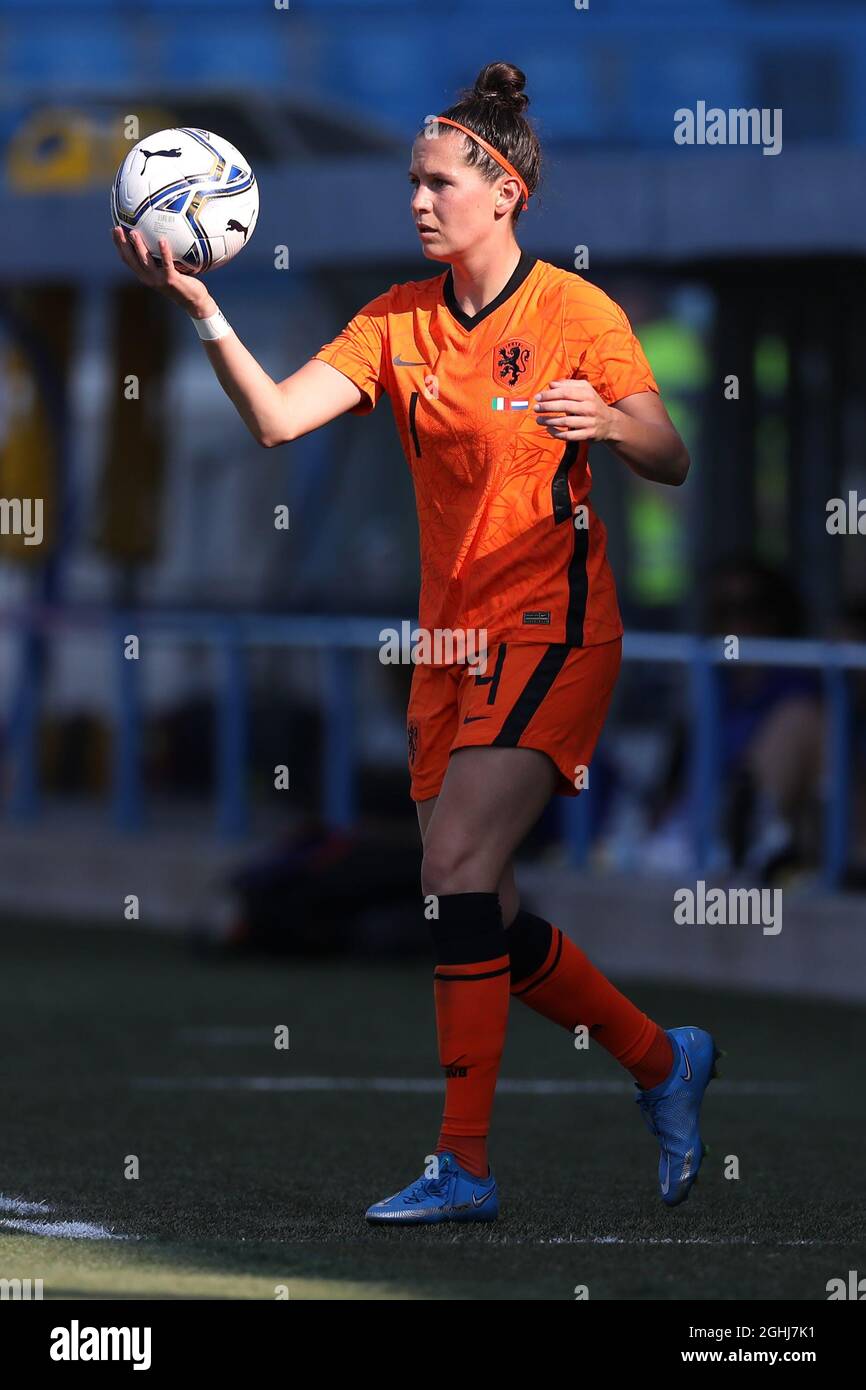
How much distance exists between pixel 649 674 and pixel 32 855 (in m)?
3.01

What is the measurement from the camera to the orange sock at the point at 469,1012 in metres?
4.95

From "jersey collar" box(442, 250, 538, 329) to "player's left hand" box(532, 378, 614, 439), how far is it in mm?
493

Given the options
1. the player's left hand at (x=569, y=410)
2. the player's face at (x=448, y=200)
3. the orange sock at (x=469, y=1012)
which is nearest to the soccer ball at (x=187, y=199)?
the player's face at (x=448, y=200)

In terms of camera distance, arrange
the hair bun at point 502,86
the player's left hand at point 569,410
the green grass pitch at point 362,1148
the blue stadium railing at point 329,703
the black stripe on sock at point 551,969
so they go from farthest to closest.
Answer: the blue stadium railing at point 329,703
the black stripe on sock at point 551,969
the hair bun at point 502,86
the player's left hand at point 569,410
the green grass pitch at point 362,1148

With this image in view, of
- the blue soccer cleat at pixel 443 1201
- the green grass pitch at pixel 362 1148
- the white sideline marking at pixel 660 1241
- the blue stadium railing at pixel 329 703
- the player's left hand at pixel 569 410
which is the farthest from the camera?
the blue stadium railing at pixel 329 703

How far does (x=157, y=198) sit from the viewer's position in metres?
4.96

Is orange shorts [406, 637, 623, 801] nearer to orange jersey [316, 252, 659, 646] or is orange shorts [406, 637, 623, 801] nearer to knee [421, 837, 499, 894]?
orange jersey [316, 252, 659, 646]

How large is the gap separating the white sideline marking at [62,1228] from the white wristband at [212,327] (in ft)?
5.18

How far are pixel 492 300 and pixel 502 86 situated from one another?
0.40 m

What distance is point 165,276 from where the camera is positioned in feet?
15.7

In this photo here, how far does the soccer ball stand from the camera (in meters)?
4.95

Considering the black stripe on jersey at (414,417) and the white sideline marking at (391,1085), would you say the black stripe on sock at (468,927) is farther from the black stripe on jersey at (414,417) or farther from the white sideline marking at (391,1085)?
the white sideline marking at (391,1085)

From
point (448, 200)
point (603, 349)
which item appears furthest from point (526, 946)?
point (448, 200)
